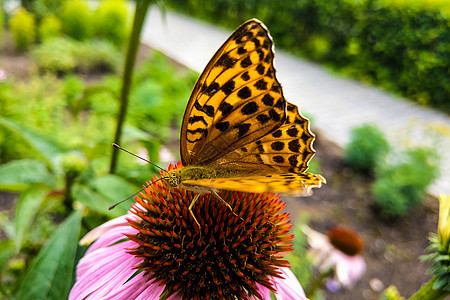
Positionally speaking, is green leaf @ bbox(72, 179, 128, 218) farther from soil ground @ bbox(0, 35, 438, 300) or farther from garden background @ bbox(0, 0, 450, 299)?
soil ground @ bbox(0, 35, 438, 300)

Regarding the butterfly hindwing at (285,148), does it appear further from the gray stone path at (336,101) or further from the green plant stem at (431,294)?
the gray stone path at (336,101)

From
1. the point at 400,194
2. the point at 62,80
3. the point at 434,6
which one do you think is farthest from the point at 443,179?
the point at 62,80

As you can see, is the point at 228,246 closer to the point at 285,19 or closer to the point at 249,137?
the point at 249,137

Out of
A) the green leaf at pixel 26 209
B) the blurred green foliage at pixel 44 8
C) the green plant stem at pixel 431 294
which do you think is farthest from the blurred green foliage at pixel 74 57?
the green plant stem at pixel 431 294

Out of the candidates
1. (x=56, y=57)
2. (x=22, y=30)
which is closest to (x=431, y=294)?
(x=56, y=57)

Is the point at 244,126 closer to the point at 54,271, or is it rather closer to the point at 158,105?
the point at 54,271

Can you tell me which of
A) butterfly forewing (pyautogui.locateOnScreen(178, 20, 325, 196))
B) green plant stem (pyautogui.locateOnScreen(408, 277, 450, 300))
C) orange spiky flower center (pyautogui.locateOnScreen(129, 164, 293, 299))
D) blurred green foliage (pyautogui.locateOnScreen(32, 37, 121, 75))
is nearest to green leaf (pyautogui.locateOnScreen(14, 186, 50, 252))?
orange spiky flower center (pyautogui.locateOnScreen(129, 164, 293, 299))
